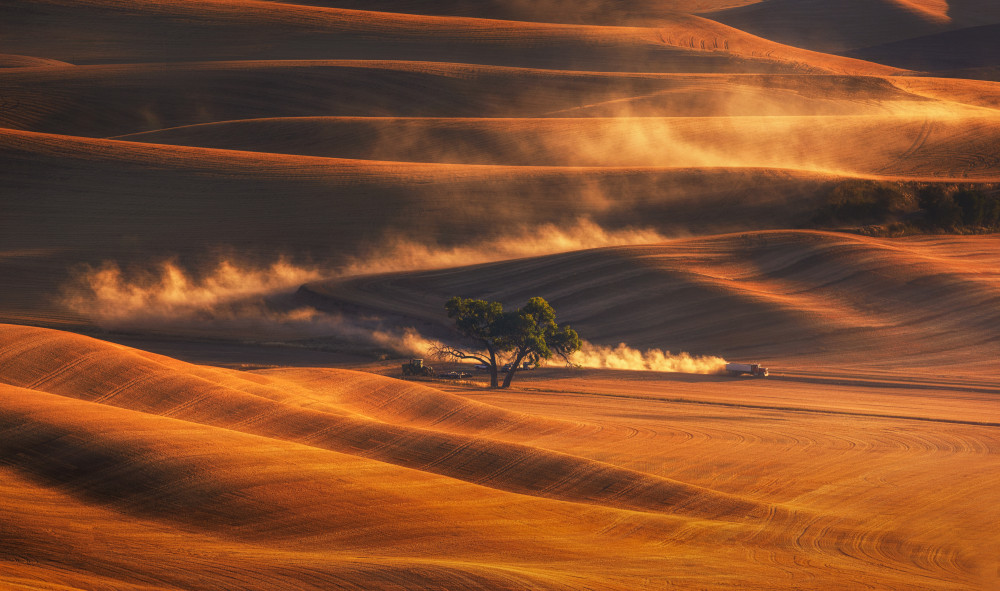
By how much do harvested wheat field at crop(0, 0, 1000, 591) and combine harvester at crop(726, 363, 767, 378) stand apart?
44.8 inches

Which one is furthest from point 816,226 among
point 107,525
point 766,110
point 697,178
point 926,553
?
point 107,525

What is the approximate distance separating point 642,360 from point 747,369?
4.68 metres

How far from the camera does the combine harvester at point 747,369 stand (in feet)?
129

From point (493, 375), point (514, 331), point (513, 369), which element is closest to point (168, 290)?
point (514, 331)

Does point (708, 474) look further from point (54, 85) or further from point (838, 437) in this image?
point (54, 85)

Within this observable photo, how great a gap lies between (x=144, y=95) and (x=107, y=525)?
8626 centimetres

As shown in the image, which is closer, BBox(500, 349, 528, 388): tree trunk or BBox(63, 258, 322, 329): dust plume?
BBox(500, 349, 528, 388): tree trunk

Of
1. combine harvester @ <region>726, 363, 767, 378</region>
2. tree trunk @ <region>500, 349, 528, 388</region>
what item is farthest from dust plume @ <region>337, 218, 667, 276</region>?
combine harvester @ <region>726, 363, 767, 378</region>

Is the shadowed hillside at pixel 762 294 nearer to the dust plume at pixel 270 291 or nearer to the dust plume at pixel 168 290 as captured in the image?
the dust plume at pixel 270 291

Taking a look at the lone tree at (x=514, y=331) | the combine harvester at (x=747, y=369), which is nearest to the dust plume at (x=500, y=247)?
the lone tree at (x=514, y=331)

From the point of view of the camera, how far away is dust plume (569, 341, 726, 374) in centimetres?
4141

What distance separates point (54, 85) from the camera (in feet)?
308

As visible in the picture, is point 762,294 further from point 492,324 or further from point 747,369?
point 492,324

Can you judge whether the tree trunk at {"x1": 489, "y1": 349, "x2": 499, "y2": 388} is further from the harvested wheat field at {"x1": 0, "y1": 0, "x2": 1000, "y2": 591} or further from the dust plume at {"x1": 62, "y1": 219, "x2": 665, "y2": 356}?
the dust plume at {"x1": 62, "y1": 219, "x2": 665, "y2": 356}
